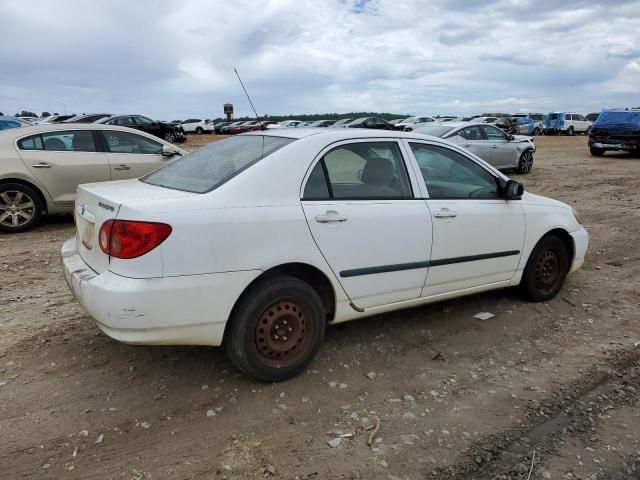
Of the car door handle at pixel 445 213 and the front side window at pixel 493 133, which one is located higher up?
the front side window at pixel 493 133

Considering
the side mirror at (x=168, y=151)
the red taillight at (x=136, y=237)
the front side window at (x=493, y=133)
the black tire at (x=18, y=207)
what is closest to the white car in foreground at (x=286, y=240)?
the red taillight at (x=136, y=237)

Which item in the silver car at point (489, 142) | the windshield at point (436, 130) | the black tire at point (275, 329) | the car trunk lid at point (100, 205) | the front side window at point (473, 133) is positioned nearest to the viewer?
the car trunk lid at point (100, 205)

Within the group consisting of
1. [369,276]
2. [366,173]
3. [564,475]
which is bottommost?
[564,475]

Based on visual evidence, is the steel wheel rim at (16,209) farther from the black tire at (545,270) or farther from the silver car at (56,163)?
the black tire at (545,270)

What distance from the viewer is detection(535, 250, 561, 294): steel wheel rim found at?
4957mm

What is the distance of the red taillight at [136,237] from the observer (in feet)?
9.64

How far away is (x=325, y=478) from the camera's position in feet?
8.74

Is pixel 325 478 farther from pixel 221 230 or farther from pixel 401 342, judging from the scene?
pixel 401 342

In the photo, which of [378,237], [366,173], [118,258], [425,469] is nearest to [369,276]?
[378,237]

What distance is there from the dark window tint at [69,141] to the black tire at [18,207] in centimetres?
74

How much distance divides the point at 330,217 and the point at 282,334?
0.79 meters

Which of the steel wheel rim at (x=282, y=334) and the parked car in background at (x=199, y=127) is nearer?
the steel wheel rim at (x=282, y=334)

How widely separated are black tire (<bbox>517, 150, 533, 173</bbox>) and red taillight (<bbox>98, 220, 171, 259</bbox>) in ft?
46.3

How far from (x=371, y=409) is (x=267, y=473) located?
814 millimetres
